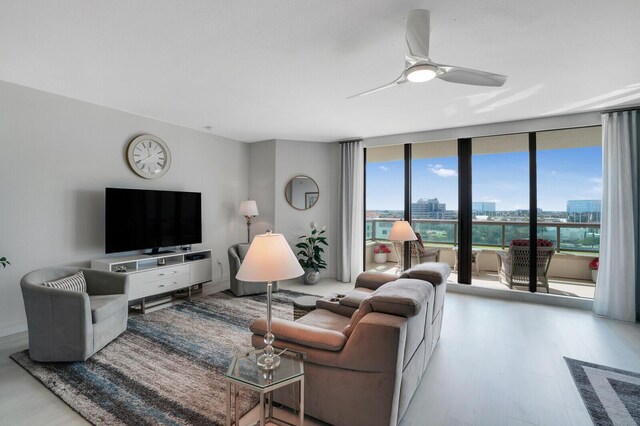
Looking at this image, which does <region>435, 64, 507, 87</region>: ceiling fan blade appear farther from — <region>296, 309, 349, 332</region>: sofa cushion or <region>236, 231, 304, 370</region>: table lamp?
<region>296, 309, 349, 332</region>: sofa cushion

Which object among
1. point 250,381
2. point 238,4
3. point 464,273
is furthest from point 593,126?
point 250,381

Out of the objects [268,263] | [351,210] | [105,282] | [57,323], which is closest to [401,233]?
[351,210]

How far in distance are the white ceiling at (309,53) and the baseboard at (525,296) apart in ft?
8.30

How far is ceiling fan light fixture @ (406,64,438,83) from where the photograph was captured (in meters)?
2.02

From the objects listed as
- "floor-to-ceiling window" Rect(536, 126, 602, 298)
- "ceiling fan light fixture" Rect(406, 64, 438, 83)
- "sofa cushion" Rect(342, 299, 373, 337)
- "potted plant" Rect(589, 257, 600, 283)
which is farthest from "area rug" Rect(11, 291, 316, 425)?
"potted plant" Rect(589, 257, 600, 283)

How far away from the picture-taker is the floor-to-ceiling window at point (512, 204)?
4.37m

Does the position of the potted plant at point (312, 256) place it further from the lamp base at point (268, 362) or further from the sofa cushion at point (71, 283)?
the lamp base at point (268, 362)

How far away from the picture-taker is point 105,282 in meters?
3.24

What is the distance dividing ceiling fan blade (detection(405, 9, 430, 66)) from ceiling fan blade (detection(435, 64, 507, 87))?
0.57ft

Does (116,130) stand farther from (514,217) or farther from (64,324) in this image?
(514,217)

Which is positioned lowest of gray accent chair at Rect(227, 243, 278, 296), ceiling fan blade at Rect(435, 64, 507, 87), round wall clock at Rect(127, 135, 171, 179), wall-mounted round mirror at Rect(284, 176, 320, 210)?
gray accent chair at Rect(227, 243, 278, 296)

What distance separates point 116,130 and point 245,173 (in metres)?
2.26

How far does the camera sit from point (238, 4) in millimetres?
1899

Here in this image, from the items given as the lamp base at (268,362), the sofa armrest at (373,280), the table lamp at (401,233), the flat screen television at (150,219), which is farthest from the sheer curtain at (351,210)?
the lamp base at (268,362)
